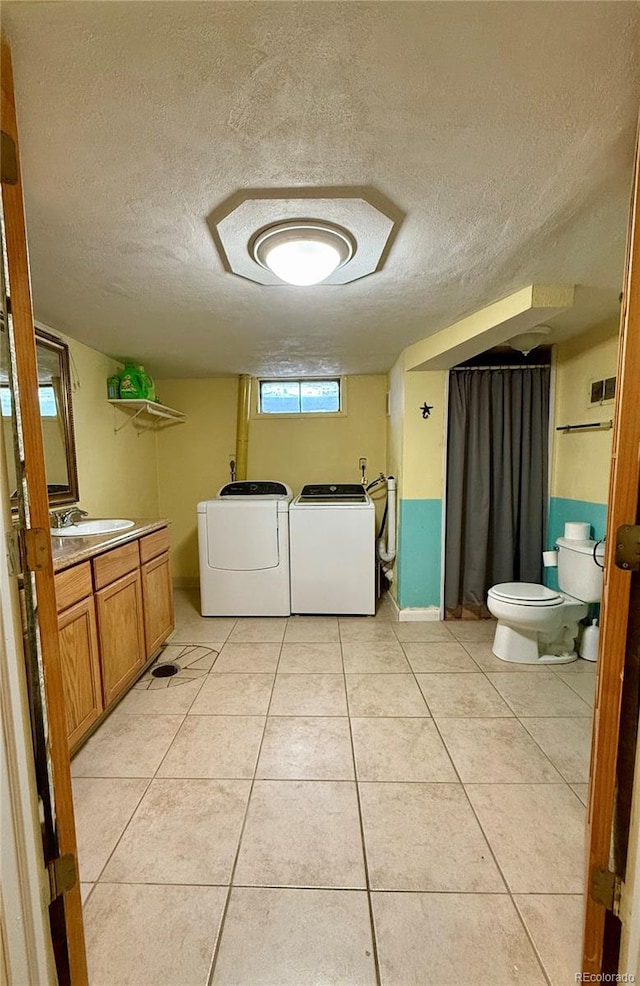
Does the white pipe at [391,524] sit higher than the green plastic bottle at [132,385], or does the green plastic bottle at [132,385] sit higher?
the green plastic bottle at [132,385]

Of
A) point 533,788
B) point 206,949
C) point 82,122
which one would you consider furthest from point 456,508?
point 82,122

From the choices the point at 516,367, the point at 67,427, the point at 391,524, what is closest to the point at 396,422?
the point at 391,524

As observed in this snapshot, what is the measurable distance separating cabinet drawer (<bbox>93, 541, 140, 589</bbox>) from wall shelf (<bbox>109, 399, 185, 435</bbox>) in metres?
1.30

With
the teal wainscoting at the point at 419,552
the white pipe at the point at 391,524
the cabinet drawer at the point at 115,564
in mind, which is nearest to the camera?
the cabinet drawer at the point at 115,564

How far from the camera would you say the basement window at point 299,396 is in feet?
12.8

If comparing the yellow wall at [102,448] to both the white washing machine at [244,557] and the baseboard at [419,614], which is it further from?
the baseboard at [419,614]

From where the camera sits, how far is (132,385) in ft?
9.80

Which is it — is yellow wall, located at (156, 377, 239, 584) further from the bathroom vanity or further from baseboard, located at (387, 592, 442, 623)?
baseboard, located at (387, 592, 442, 623)

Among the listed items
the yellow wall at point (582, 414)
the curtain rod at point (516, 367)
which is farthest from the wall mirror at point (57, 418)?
the yellow wall at point (582, 414)

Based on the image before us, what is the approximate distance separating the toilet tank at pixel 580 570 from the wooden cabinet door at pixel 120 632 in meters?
2.66

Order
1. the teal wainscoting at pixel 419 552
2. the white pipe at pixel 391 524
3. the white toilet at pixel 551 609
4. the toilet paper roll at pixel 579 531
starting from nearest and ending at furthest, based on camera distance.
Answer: the white toilet at pixel 551 609
the toilet paper roll at pixel 579 531
the teal wainscoting at pixel 419 552
the white pipe at pixel 391 524

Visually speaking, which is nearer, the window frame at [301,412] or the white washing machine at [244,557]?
the white washing machine at [244,557]

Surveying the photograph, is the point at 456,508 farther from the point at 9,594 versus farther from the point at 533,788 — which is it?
the point at 9,594

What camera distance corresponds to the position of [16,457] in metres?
0.76
